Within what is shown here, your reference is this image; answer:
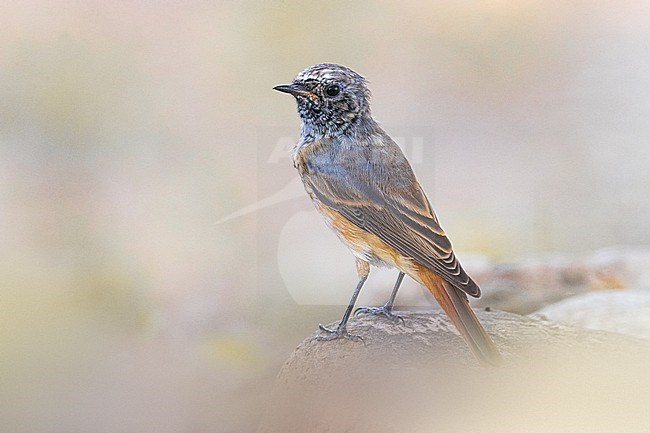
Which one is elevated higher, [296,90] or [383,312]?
[296,90]

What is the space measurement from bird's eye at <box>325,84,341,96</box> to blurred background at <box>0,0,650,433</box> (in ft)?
2.51

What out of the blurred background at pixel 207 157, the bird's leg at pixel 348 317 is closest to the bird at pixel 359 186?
the bird's leg at pixel 348 317

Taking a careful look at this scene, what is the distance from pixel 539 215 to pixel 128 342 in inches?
74.4

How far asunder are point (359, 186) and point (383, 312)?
47 cm

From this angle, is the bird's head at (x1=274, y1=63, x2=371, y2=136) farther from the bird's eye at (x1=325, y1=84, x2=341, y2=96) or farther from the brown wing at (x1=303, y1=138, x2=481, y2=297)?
the brown wing at (x1=303, y1=138, x2=481, y2=297)

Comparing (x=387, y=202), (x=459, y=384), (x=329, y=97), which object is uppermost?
(x=329, y=97)

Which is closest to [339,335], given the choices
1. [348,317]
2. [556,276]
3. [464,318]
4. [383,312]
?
[348,317]

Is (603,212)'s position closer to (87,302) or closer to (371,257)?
(371,257)

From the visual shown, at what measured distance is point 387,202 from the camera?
2.47 meters

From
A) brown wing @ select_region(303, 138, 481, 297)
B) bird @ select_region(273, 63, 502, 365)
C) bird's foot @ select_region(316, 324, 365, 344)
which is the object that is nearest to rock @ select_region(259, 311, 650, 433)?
bird's foot @ select_region(316, 324, 365, 344)

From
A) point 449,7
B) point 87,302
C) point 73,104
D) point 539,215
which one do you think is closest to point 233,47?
point 73,104

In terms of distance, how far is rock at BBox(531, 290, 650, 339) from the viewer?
296 centimetres

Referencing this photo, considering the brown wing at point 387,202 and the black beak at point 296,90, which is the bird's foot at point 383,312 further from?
the black beak at point 296,90

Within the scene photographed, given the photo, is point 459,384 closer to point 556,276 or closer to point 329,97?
point 329,97
